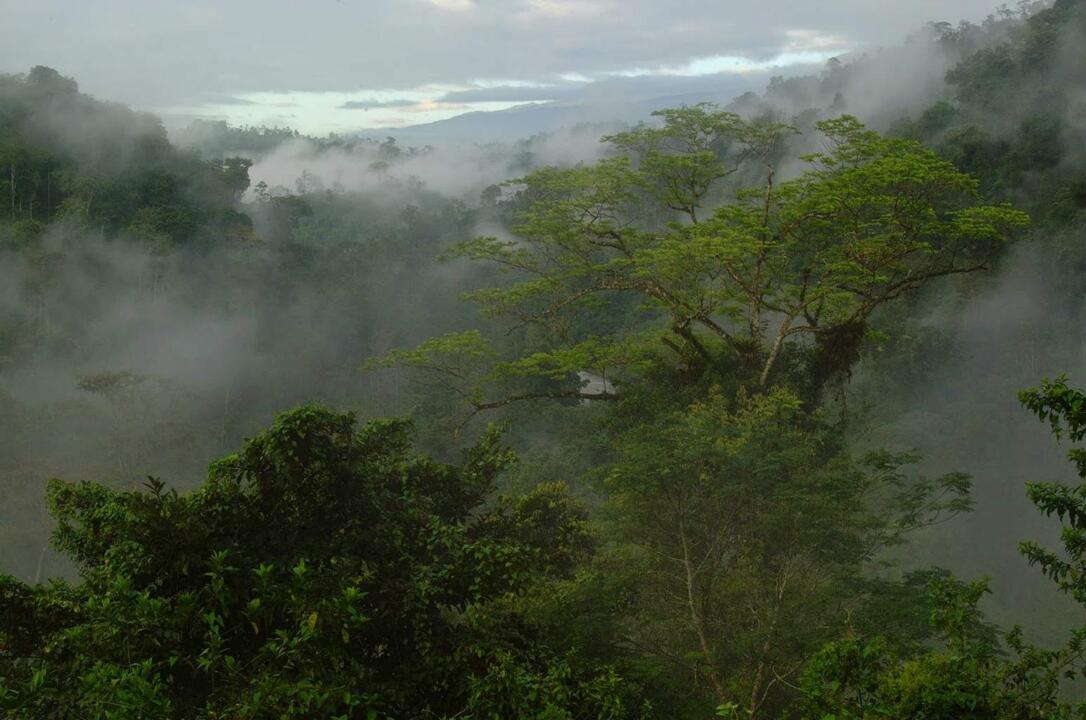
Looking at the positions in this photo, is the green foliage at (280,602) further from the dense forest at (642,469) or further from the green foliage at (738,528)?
the green foliage at (738,528)

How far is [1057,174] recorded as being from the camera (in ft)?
71.5

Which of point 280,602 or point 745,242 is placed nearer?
point 280,602

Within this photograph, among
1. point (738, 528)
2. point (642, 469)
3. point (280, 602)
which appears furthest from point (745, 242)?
point (280, 602)

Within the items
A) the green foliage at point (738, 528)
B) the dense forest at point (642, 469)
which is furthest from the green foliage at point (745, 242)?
the green foliage at point (738, 528)

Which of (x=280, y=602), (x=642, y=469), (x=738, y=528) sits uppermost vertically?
(x=280, y=602)

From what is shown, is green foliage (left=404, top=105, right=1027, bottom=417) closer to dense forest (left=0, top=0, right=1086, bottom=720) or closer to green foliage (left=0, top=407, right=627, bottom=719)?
dense forest (left=0, top=0, right=1086, bottom=720)

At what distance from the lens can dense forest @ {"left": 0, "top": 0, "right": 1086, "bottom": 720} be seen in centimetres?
424

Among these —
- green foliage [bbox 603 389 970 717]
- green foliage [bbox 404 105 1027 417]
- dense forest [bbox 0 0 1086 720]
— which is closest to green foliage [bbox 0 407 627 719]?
dense forest [bbox 0 0 1086 720]

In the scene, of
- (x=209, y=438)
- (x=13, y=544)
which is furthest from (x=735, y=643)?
(x=209, y=438)

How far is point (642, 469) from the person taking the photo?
8.48 meters

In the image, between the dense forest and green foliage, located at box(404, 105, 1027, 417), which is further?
green foliage, located at box(404, 105, 1027, 417)

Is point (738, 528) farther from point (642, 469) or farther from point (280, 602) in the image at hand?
point (280, 602)

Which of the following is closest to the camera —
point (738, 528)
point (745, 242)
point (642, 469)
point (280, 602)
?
point (280, 602)

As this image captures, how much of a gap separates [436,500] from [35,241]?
91.5 ft
